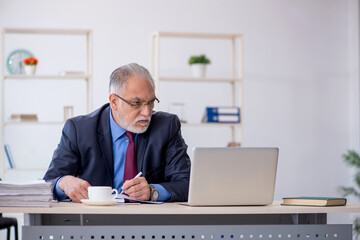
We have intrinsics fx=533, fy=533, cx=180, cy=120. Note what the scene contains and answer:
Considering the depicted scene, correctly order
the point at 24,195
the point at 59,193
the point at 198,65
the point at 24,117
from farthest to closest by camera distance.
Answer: the point at 198,65
the point at 24,117
the point at 59,193
the point at 24,195

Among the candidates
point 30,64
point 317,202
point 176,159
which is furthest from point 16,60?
point 317,202

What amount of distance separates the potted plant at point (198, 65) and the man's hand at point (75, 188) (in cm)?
298

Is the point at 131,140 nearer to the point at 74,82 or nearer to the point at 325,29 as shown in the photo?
the point at 74,82

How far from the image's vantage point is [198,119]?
17.9ft

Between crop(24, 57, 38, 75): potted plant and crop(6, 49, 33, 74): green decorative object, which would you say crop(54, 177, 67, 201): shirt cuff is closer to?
crop(24, 57, 38, 75): potted plant

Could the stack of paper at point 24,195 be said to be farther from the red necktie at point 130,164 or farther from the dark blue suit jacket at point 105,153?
the red necktie at point 130,164

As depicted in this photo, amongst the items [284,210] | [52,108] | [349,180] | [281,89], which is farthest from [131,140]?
[349,180]

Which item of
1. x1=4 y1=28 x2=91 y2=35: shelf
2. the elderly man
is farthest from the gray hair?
x1=4 y1=28 x2=91 y2=35: shelf

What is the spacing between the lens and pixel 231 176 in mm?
1884

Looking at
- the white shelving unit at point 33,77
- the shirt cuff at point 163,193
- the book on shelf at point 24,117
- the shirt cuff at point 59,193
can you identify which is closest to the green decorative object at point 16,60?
the white shelving unit at point 33,77

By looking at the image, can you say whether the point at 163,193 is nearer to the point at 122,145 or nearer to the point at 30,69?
the point at 122,145

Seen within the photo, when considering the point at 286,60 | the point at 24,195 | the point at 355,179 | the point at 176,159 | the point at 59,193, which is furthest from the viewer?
the point at 286,60

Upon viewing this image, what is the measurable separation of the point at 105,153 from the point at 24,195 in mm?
711

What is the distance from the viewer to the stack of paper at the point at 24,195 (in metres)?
1.81
